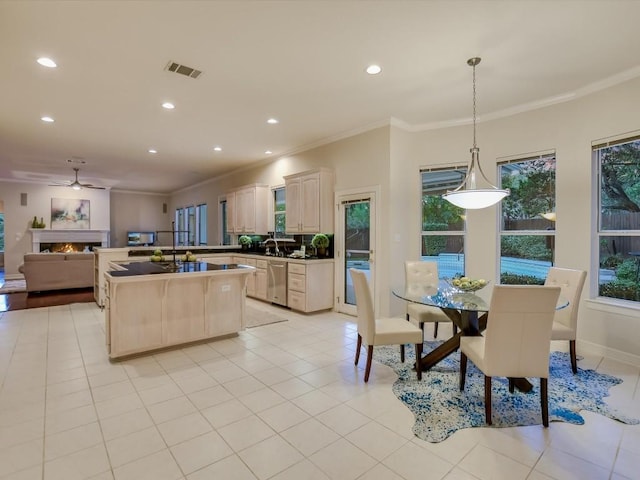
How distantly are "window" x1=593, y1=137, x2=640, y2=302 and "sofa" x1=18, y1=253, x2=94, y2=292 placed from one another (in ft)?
30.1

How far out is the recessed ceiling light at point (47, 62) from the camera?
309cm

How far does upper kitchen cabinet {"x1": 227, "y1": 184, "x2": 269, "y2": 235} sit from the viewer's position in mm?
7180

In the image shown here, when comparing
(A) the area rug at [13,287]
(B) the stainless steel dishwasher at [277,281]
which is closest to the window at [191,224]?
(A) the area rug at [13,287]

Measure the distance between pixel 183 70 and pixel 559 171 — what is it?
14.4ft

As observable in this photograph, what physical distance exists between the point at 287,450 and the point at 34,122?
5.70m

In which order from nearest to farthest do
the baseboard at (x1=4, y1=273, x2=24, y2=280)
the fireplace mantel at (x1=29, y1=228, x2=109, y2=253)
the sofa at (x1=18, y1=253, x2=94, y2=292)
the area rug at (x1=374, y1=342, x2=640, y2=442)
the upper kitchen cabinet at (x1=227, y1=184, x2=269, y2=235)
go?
the area rug at (x1=374, y1=342, x2=640, y2=442), the sofa at (x1=18, y1=253, x2=94, y2=292), the upper kitchen cabinet at (x1=227, y1=184, x2=269, y2=235), the baseboard at (x1=4, y1=273, x2=24, y2=280), the fireplace mantel at (x1=29, y1=228, x2=109, y2=253)

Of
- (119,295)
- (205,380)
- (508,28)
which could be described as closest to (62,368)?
(119,295)

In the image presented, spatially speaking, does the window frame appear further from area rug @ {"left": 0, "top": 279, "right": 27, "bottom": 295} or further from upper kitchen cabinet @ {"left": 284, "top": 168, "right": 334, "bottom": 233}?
area rug @ {"left": 0, "top": 279, "right": 27, "bottom": 295}

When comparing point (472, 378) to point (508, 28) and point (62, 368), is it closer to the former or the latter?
point (508, 28)

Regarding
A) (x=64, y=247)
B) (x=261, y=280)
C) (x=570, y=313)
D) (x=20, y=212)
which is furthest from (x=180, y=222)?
(x=570, y=313)

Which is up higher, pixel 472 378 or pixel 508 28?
pixel 508 28

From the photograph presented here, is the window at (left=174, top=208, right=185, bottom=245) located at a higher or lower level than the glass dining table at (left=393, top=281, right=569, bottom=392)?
higher

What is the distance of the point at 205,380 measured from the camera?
3.03 m

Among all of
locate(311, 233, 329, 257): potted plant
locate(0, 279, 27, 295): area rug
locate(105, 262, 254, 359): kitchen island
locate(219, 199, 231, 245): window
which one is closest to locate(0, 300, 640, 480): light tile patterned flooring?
locate(105, 262, 254, 359): kitchen island
